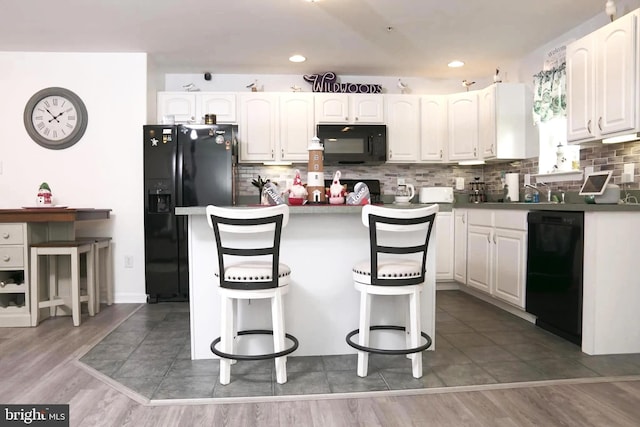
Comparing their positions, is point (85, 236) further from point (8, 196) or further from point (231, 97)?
point (231, 97)

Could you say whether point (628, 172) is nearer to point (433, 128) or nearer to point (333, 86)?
point (433, 128)

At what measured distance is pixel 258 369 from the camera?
2348 mm

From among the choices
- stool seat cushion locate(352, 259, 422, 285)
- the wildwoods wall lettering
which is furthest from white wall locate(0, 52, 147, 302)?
stool seat cushion locate(352, 259, 422, 285)

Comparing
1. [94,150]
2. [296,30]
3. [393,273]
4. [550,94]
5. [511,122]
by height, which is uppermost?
[296,30]

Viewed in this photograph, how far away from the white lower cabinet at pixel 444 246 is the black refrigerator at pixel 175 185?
2187mm

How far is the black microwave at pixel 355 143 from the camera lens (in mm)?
4488

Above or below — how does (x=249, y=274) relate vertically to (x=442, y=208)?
below

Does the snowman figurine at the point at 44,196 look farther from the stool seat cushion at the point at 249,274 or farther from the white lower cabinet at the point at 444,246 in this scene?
the white lower cabinet at the point at 444,246

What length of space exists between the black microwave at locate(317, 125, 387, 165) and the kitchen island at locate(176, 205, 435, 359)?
209 cm

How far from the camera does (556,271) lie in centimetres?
283

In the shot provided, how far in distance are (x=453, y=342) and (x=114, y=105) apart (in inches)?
146

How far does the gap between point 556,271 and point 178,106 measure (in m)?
3.77

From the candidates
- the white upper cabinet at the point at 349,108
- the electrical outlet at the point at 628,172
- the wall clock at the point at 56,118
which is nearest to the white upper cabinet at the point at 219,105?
the white upper cabinet at the point at 349,108

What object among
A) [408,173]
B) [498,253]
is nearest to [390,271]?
[498,253]
